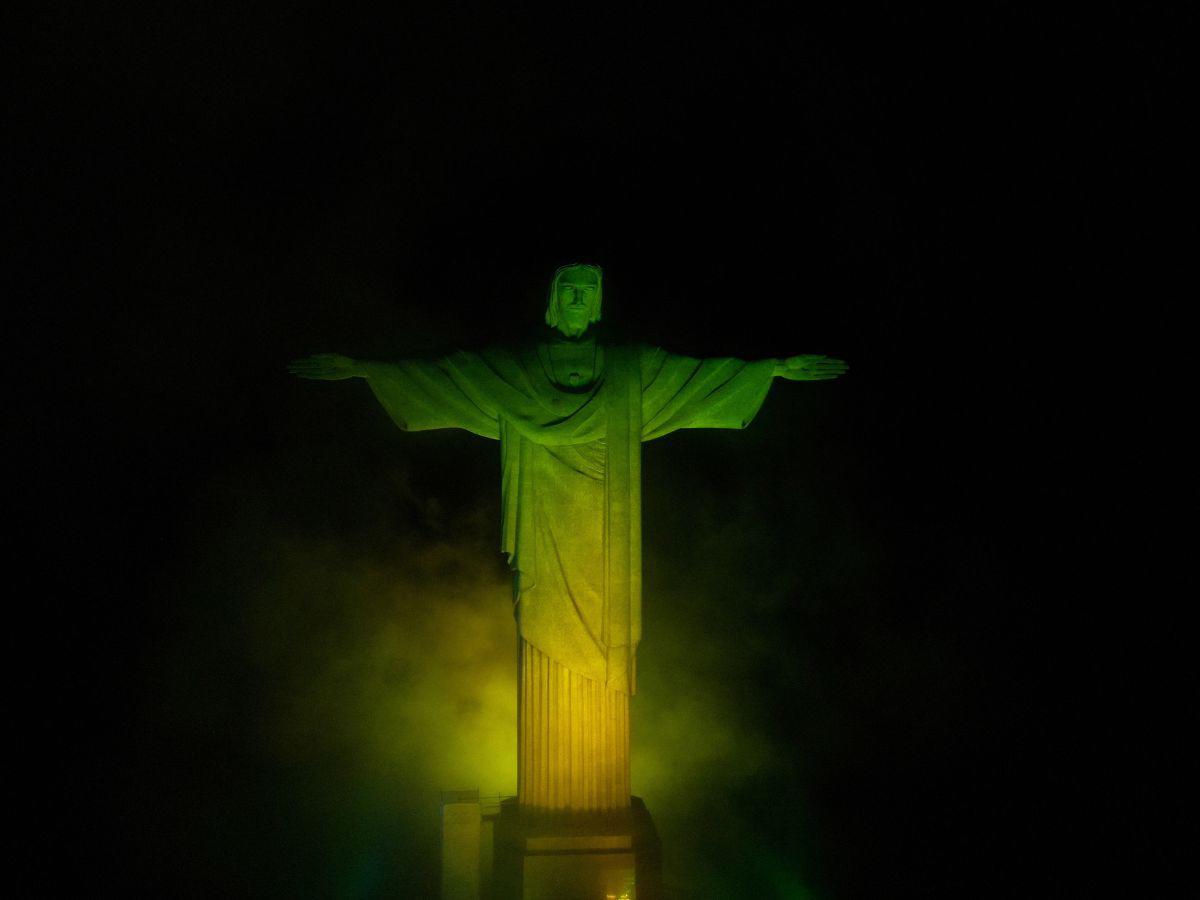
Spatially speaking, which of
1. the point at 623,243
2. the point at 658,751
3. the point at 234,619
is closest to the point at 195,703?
the point at 234,619

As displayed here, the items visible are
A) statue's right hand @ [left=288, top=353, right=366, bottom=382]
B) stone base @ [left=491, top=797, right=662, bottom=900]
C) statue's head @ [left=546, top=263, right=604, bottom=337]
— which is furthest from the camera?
statue's head @ [left=546, top=263, right=604, bottom=337]

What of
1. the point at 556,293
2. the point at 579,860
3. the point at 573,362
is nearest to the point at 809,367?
the point at 573,362

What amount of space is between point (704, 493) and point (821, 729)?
130 cm

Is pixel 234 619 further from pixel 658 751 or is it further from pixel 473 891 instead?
pixel 658 751

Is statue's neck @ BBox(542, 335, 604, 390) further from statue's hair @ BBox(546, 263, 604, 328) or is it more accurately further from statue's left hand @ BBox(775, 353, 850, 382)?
statue's left hand @ BBox(775, 353, 850, 382)

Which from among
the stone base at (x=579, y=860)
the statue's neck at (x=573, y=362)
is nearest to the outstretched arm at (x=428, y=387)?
the statue's neck at (x=573, y=362)

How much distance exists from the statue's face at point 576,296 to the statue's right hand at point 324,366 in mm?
787

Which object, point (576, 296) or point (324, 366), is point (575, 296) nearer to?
point (576, 296)

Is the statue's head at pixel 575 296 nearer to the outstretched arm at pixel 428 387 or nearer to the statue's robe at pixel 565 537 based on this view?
the statue's robe at pixel 565 537

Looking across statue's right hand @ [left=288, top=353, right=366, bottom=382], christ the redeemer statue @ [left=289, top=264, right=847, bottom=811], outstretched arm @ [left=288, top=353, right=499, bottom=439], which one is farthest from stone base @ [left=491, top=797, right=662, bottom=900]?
statue's right hand @ [left=288, top=353, right=366, bottom=382]

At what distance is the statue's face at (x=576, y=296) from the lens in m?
3.48

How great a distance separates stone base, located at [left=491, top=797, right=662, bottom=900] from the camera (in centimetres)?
321

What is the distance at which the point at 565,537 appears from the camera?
341 centimetres

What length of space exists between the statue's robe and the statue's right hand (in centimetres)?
8
